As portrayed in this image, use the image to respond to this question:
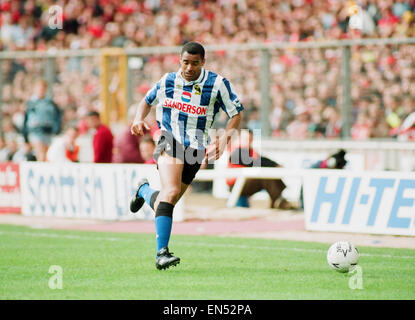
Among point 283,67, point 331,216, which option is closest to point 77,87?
point 283,67

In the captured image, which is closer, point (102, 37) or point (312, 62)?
point (312, 62)

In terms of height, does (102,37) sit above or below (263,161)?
above

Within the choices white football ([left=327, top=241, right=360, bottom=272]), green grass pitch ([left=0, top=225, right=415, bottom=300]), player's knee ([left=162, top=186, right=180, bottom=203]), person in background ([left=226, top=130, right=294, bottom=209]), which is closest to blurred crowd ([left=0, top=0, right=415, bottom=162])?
person in background ([left=226, top=130, right=294, bottom=209])

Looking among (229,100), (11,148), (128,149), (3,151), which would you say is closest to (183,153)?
(229,100)

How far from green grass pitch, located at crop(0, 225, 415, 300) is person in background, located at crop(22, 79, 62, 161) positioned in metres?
6.17

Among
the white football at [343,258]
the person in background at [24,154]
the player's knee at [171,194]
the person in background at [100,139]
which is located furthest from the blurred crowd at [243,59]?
the white football at [343,258]

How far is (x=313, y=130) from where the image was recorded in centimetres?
1742

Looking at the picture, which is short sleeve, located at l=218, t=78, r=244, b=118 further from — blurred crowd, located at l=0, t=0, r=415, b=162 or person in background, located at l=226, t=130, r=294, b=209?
blurred crowd, located at l=0, t=0, r=415, b=162

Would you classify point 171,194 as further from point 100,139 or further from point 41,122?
point 41,122

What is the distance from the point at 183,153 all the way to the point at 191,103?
526mm

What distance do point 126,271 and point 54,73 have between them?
1174 cm

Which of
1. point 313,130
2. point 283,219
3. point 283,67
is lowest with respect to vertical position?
point 283,219

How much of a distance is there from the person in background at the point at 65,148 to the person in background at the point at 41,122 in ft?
2.18
